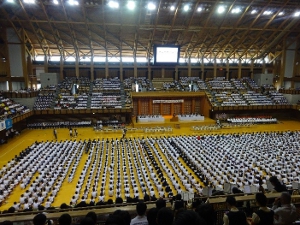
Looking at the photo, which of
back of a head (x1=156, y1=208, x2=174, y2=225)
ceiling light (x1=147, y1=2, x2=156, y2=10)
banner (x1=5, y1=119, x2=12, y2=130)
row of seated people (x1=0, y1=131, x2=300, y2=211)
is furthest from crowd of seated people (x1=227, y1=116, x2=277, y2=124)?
back of a head (x1=156, y1=208, x2=174, y2=225)

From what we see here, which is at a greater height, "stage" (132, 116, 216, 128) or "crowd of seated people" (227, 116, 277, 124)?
"crowd of seated people" (227, 116, 277, 124)

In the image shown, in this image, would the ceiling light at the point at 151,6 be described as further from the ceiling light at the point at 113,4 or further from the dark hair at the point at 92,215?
the dark hair at the point at 92,215

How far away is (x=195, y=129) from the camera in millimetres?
27203

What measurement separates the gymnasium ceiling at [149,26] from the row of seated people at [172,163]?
629 inches

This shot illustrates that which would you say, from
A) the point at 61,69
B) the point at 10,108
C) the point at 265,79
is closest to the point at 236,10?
the point at 265,79

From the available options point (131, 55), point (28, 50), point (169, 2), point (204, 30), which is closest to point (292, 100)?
point (204, 30)

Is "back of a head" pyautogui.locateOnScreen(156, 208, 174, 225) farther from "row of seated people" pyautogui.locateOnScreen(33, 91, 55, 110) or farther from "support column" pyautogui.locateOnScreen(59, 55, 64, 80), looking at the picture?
"support column" pyautogui.locateOnScreen(59, 55, 64, 80)

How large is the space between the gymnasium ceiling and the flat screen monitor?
1.41 m

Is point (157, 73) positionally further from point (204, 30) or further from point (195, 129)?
point (195, 129)

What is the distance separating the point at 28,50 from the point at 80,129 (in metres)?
16.5

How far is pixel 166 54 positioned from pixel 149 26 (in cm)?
543

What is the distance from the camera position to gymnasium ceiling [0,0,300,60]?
2698 centimetres

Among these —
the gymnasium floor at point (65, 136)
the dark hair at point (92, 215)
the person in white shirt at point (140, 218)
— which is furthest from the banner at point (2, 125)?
the person in white shirt at point (140, 218)

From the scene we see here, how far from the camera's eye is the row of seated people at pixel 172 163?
12422 mm
